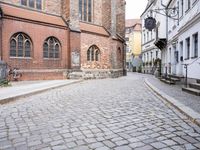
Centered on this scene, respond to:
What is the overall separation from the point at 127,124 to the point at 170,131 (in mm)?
1021

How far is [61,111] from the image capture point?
7.61 metres

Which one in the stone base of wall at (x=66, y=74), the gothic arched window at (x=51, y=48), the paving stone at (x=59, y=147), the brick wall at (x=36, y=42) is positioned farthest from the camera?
the gothic arched window at (x=51, y=48)

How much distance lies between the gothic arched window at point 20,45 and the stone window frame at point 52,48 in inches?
63.2

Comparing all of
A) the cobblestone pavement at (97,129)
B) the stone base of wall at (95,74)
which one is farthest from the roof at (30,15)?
the cobblestone pavement at (97,129)

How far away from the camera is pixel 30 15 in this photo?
2097cm

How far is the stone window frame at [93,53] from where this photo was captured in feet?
86.2

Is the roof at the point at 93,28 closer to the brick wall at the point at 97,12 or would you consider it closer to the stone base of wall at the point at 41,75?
the brick wall at the point at 97,12

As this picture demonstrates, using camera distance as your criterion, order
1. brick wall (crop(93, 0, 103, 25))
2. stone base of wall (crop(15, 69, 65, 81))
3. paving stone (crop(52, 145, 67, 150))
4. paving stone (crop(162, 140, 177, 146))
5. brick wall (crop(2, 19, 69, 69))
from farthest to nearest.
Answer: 1. brick wall (crop(93, 0, 103, 25))
2. stone base of wall (crop(15, 69, 65, 81))
3. brick wall (crop(2, 19, 69, 69))
4. paving stone (crop(162, 140, 177, 146))
5. paving stone (crop(52, 145, 67, 150))

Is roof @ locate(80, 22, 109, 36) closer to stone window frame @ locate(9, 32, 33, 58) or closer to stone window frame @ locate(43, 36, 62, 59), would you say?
stone window frame @ locate(43, 36, 62, 59)

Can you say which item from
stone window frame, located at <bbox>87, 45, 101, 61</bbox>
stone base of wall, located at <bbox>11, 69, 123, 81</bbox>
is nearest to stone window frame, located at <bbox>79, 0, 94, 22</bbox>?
stone window frame, located at <bbox>87, 45, 101, 61</bbox>

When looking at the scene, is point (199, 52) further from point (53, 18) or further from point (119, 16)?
point (119, 16)

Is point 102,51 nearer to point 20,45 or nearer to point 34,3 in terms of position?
point 34,3

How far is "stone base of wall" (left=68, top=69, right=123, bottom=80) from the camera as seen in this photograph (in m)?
23.7

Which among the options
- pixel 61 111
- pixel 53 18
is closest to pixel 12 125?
pixel 61 111
